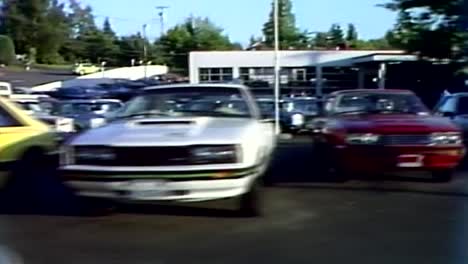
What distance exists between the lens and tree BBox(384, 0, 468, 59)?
2123 centimetres

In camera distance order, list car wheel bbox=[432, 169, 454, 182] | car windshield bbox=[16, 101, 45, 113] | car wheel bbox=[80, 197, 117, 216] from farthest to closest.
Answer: car windshield bbox=[16, 101, 45, 113]
car wheel bbox=[432, 169, 454, 182]
car wheel bbox=[80, 197, 117, 216]

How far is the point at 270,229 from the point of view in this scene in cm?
846

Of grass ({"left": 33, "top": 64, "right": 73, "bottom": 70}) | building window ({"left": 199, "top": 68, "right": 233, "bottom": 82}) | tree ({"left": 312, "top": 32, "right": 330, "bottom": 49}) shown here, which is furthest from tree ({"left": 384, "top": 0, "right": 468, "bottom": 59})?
grass ({"left": 33, "top": 64, "right": 73, "bottom": 70})

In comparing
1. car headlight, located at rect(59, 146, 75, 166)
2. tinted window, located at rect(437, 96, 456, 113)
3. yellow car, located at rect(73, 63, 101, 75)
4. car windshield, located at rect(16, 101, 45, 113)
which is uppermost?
car headlight, located at rect(59, 146, 75, 166)

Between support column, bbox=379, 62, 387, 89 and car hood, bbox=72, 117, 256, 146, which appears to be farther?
support column, bbox=379, 62, 387, 89

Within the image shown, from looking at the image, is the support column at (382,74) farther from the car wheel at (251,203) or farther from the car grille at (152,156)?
the car grille at (152,156)

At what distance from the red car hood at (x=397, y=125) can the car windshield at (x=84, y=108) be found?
41.2 feet

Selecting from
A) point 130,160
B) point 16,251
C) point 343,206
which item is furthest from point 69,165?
point 343,206

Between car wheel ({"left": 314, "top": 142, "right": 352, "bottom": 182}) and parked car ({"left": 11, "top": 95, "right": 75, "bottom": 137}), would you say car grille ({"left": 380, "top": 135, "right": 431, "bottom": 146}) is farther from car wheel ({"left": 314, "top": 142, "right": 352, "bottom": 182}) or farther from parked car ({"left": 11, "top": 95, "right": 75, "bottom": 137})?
parked car ({"left": 11, "top": 95, "right": 75, "bottom": 137})

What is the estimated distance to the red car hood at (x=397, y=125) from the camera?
11180 mm

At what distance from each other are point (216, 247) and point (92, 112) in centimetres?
1667

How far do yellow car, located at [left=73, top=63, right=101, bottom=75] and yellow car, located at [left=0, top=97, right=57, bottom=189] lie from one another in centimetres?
6962

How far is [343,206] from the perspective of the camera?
9.89 meters

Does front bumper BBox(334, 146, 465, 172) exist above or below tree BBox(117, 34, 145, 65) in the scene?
below
